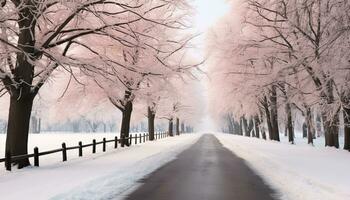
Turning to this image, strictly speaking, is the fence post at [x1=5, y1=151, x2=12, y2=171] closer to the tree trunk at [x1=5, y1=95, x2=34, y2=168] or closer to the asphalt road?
the tree trunk at [x1=5, y1=95, x2=34, y2=168]

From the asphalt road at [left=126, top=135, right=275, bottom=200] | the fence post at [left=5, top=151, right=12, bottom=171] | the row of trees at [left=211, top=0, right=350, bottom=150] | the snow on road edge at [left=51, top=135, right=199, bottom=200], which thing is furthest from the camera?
the row of trees at [left=211, top=0, right=350, bottom=150]

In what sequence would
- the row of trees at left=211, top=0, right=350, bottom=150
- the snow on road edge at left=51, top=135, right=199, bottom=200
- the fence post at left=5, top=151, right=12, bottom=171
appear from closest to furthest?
1. the snow on road edge at left=51, top=135, right=199, bottom=200
2. the fence post at left=5, top=151, right=12, bottom=171
3. the row of trees at left=211, top=0, right=350, bottom=150

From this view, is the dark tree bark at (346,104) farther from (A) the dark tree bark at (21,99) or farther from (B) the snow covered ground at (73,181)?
(A) the dark tree bark at (21,99)

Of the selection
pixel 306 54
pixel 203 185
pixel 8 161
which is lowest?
pixel 203 185

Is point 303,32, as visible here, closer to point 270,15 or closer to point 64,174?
point 270,15

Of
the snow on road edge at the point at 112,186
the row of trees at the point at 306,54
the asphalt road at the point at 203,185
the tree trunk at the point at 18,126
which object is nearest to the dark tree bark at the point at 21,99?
the tree trunk at the point at 18,126

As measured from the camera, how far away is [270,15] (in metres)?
31.2

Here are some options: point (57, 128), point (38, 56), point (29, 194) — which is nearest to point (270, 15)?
point (38, 56)

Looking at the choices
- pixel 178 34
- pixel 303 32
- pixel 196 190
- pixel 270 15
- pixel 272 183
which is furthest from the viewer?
pixel 178 34

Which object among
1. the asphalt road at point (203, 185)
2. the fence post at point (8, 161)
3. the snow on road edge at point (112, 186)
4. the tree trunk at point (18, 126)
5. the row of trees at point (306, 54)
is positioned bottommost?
the asphalt road at point (203, 185)

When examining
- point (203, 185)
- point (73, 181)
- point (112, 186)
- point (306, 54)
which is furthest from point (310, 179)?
point (306, 54)

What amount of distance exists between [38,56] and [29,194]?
8216mm

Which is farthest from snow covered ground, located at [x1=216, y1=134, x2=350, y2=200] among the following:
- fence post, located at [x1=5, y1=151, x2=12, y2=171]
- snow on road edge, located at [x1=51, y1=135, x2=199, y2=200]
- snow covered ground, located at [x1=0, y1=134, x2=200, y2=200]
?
fence post, located at [x1=5, y1=151, x2=12, y2=171]

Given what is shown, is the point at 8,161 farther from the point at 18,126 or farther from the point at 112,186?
the point at 112,186
